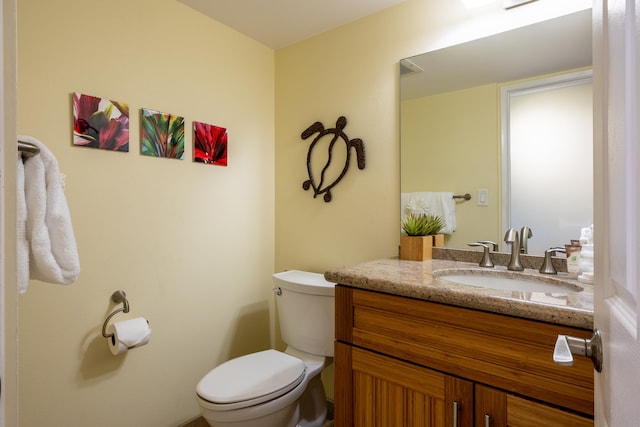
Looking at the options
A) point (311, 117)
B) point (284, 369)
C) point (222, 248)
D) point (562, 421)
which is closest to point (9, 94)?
point (562, 421)

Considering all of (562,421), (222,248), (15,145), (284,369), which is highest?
(15,145)

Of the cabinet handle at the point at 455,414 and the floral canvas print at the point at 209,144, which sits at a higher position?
the floral canvas print at the point at 209,144

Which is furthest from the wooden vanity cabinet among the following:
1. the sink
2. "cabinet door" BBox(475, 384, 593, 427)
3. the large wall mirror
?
the large wall mirror

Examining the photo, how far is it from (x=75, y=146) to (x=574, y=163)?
2.00 meters

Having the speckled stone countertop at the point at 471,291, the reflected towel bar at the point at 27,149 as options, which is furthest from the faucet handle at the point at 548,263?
the reflected towel bar at the point at 27,149

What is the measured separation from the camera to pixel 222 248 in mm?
2023

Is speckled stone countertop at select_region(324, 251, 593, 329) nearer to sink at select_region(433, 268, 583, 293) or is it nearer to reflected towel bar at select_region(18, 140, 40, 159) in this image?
sink at select_region(433, 268, 583, 293)

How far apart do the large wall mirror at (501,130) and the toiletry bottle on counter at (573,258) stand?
0.10m

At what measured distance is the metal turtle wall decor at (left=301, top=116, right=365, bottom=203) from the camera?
6.42ft

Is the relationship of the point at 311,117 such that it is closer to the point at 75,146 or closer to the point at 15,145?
the point at 75,146

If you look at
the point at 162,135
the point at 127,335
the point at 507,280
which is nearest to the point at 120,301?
the point at 127,335

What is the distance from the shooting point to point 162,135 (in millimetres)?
1726

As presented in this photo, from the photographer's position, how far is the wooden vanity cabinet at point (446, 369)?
904 millimetres

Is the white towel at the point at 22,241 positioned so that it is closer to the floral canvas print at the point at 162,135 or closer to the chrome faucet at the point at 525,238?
the floral canvas print at the point at 162,135
